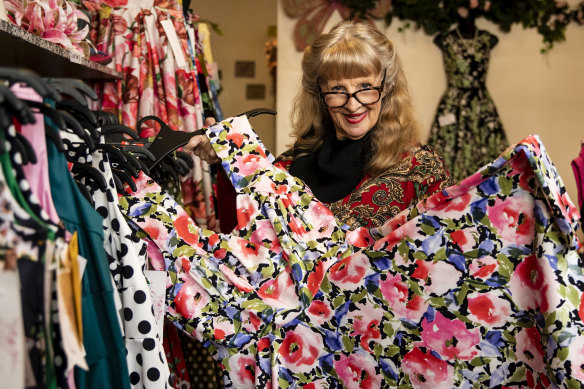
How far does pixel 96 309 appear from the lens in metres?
0.84

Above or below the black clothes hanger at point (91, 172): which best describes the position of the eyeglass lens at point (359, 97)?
above

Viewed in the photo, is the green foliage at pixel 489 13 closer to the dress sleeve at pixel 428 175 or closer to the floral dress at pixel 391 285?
the dress sleeve at pixel 428 175

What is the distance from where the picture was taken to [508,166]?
3.05ft

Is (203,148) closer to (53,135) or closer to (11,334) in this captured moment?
(53,135)

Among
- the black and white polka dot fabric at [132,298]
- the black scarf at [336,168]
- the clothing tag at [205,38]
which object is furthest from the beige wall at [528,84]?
the black and white polka dot fabric at [132,298]

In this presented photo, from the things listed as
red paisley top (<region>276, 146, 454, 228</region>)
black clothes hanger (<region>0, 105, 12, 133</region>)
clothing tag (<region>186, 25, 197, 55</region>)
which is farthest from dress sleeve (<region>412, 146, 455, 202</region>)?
clothing tag (<region>186, 25, 197, 55</region>)

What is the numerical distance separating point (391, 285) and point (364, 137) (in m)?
A: 0.73

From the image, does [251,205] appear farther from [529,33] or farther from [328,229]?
[529,33]

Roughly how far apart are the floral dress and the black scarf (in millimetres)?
349

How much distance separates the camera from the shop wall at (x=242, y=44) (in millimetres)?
4867

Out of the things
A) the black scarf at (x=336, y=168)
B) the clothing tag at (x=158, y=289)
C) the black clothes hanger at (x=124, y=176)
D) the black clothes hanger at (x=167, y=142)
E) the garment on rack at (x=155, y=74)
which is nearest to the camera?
the clothing tag at (x=158, y=289)

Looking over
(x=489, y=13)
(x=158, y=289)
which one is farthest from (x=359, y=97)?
(x=489, y=13)

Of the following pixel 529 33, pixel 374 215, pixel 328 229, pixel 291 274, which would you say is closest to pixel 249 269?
pixel 291 274

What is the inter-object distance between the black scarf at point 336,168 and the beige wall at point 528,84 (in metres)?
1.87
